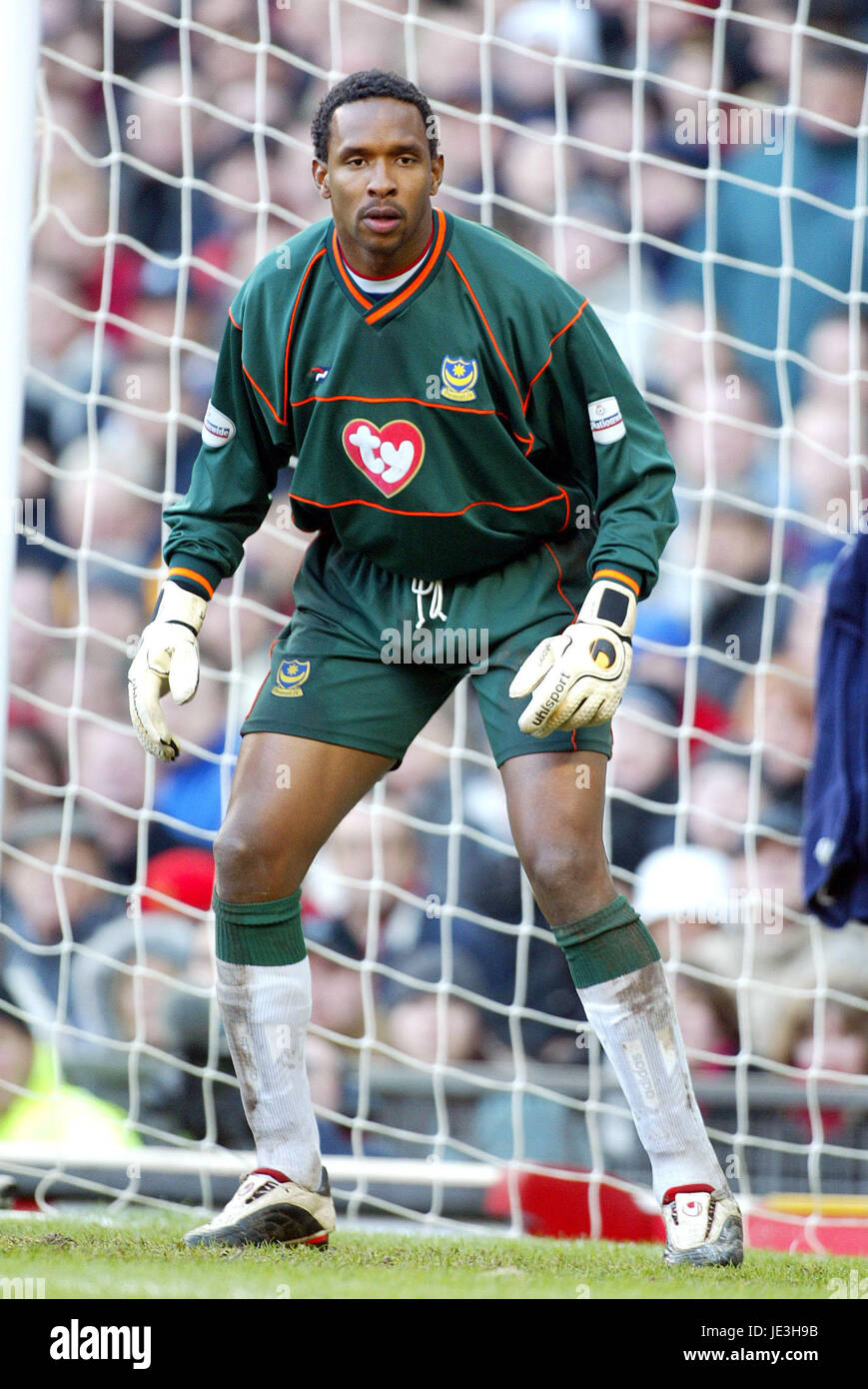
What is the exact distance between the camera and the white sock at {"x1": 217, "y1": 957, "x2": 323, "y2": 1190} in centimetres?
221

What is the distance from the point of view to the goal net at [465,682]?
3.84m

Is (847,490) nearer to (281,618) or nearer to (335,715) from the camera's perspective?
(281,618)

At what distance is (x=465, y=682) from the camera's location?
14.4 ft

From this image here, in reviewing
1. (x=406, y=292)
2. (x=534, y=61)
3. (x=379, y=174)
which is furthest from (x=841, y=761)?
(x=534, y=61)

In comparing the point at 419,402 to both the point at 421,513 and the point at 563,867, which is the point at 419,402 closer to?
the point at 421,513

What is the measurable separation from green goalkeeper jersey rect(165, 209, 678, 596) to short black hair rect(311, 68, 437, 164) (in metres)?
0.12

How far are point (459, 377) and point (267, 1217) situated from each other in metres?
1.20

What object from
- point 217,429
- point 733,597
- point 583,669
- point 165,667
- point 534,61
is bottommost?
point 583,669

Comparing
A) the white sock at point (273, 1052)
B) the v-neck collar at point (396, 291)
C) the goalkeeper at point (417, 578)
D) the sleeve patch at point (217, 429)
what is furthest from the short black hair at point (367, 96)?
the white sock at point (273, 1052)

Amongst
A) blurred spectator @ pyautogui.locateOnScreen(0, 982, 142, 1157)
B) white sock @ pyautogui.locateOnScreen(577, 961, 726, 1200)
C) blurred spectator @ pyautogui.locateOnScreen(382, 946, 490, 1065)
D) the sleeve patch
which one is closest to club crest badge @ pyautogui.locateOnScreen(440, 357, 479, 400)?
the sleeve patch

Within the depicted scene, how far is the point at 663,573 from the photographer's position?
419 cm

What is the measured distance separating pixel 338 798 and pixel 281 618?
1711 millimetres

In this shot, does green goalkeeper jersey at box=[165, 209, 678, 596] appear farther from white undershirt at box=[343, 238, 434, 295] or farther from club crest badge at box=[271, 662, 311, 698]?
club crest badge at box=[271, 662, 311, 698]

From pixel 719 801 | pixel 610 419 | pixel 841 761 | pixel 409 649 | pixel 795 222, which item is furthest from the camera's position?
pixel 795 222
